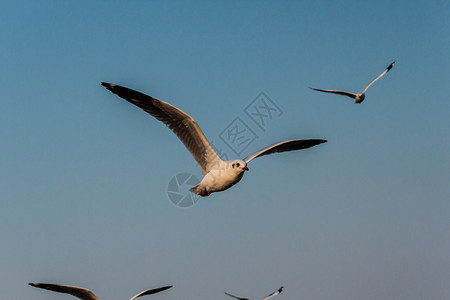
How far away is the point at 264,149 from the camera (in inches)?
418

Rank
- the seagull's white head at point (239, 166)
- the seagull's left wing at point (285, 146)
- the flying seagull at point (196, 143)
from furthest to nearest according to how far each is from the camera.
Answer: the seagull's left wing at point (285, 146), the flying seagull at point (196, 143), the seagull's white head at point (239, 166)

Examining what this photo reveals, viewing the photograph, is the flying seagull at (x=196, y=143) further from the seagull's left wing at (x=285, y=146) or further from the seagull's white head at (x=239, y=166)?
the seagull's left wing at (x=285, y=146)

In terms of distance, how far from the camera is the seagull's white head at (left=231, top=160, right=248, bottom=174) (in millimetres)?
9258

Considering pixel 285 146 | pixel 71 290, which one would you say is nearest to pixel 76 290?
pixel 71 290

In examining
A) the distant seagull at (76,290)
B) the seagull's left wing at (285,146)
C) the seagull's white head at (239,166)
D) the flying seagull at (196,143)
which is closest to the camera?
the distant seagull at (76,290)

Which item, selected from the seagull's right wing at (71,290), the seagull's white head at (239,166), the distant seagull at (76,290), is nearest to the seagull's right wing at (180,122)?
the seagull's white head at (239,166)

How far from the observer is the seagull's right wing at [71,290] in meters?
9.15

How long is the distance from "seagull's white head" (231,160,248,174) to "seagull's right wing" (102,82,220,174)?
2.03ft

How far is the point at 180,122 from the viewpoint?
967 centimetres

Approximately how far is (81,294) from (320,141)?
21.3ft

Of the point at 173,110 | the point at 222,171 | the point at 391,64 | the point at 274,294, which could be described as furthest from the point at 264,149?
the point at 391,64

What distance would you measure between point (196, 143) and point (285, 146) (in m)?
2.42

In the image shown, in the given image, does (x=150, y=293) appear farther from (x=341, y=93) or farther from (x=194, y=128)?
(x=341, y=93)

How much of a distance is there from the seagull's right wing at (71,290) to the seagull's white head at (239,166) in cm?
367
